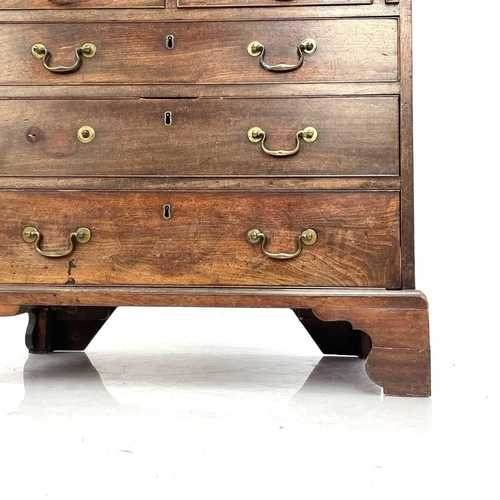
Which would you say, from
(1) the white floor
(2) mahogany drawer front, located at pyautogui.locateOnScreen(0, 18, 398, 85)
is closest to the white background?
(1) the white floor

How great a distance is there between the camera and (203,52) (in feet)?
6.93

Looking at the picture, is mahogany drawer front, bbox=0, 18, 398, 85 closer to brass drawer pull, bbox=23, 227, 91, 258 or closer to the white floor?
brass drawer pull, bbox=23, 227, 91, 258

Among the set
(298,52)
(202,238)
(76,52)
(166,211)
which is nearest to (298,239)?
(202,238)

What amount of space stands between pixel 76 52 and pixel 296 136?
1.99 feet

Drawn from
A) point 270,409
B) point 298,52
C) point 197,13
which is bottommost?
point 270,409

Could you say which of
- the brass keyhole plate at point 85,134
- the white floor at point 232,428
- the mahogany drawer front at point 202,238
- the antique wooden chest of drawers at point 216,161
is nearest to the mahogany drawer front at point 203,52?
the antique wooden chest of drawers at point 216,161

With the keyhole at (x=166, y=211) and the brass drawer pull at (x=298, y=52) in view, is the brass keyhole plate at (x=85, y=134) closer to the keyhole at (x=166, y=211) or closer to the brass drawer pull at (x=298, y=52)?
the keyhole at (x=166, y=211)

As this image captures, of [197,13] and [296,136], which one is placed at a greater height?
[197,13]

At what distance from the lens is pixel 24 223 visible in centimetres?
214

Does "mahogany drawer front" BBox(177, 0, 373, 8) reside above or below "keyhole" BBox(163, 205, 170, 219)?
above

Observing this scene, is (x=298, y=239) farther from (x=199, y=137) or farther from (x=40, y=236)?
(x=40, y=236)

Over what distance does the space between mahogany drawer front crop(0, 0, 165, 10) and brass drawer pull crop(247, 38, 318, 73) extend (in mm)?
265

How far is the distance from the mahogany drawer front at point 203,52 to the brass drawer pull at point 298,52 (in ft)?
0.03

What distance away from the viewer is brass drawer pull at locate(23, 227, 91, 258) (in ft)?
6.95
